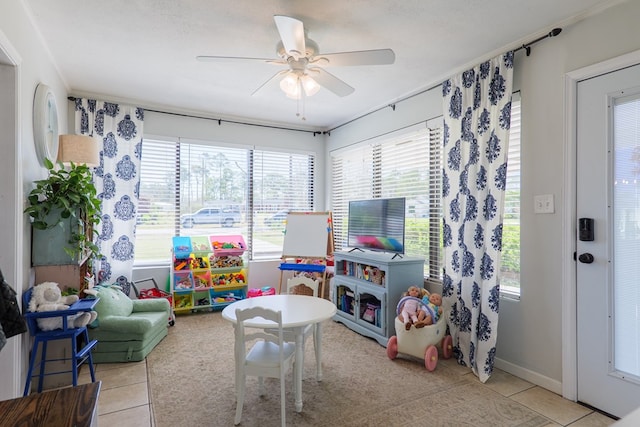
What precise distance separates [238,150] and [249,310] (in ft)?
10.7

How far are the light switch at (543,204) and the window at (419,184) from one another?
16cm

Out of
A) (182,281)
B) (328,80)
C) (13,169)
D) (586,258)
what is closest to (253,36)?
(328,80)

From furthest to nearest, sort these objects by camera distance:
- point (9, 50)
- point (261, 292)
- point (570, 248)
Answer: point (261, 292) < point (570, 248) < point (9, 50)

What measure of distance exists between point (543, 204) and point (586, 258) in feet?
1.50

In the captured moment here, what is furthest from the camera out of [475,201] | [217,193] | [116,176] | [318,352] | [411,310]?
[217,193]

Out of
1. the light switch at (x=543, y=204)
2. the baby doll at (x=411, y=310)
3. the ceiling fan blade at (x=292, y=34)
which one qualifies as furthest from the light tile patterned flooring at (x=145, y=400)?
the ceiling fan blade at (x=292, y=34)

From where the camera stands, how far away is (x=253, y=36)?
2.60 m

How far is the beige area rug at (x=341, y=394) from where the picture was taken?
2.12 meters

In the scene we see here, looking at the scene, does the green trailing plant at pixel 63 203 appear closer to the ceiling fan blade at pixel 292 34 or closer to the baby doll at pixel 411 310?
the ceiling fan blade at pixel 292 34

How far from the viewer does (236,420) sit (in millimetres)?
2053

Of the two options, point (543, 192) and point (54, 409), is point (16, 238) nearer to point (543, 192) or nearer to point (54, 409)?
point (54, 409)

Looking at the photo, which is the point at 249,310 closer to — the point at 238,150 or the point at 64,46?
the point at 64,46

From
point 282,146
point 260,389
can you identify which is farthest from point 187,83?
point 260,389

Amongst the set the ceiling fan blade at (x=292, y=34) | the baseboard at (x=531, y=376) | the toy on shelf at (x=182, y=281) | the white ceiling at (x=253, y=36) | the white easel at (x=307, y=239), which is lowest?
the baseboard at (x=531, y=376)
